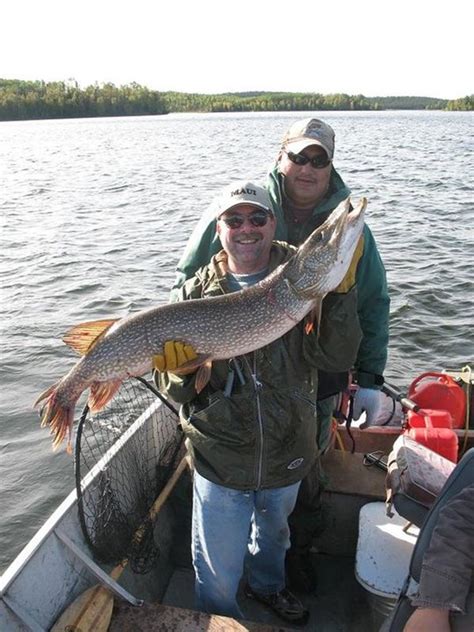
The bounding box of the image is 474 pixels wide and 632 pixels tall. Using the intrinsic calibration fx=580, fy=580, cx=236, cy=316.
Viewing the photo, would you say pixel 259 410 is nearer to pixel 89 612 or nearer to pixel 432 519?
pixel 432 519

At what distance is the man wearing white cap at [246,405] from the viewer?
2309 millimetres

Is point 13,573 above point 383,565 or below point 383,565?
above

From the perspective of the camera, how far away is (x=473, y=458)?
83.0 inches

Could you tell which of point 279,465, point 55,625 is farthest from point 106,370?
point 55,625

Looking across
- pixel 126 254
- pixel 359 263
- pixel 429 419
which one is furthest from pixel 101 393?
pixel 126 254

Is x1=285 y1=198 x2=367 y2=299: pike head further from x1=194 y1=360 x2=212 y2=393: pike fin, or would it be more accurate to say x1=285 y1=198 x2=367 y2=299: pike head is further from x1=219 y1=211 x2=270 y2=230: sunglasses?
x1=194 y1=360 x2=212 y2=393: pike fin

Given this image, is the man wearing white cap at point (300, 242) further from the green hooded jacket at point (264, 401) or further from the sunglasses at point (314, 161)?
the green hooded jacket at point (264, 401)

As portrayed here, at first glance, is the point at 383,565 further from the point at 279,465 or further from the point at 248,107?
the point at 248,107

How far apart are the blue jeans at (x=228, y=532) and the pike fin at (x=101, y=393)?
0.51 m

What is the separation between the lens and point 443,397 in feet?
12.5

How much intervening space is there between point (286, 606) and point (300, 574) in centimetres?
24

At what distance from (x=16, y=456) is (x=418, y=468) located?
13.3ft

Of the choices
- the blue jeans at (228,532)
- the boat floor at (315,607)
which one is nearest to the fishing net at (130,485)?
the boat floor at (315,607)

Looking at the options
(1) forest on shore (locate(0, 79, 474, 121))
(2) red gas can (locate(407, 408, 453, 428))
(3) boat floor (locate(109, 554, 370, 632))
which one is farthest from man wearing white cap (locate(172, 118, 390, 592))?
(1) forest on shore (locate(0, 79, 474, 121))
